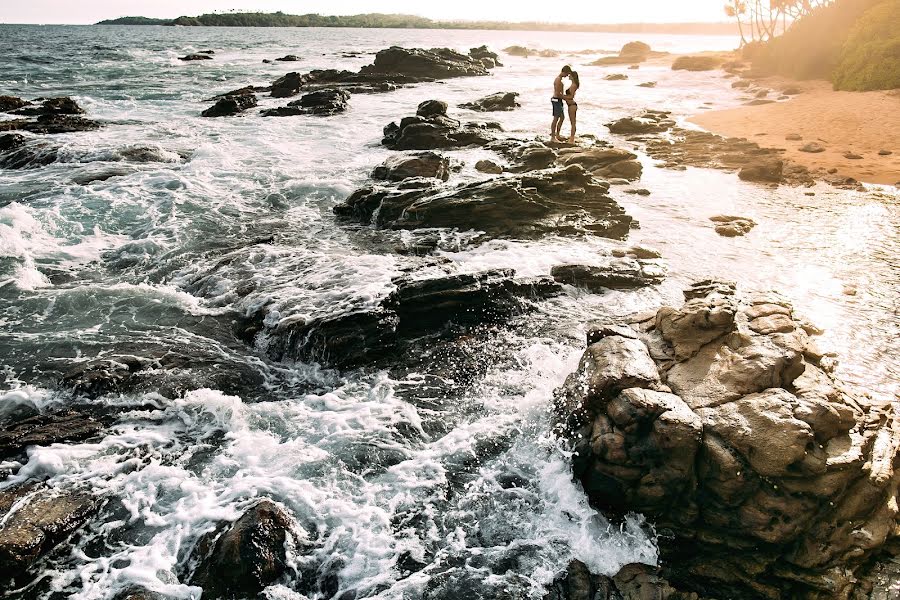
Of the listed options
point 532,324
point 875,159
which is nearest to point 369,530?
point 532,324

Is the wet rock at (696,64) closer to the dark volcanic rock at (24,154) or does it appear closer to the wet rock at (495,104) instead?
the wet rock at (495,104)

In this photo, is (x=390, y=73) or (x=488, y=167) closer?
A: (x=488, y=167)

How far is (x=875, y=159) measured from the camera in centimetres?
1850

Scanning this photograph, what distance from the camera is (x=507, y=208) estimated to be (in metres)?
13.7

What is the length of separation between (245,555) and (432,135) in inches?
759

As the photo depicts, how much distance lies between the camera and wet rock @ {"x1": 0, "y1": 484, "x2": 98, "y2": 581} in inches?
213

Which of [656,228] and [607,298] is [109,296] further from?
[656,228]

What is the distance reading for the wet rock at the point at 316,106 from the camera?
98.1 feet

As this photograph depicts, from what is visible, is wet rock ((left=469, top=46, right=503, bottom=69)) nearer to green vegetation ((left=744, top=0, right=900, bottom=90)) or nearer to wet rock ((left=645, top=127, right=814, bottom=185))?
green vegetation ((left=744, top=0, right=900, bottom=90))

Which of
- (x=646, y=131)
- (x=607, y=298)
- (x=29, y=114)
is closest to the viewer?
(x=607, y=298)

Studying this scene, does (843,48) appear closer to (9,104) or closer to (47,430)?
(47,430)

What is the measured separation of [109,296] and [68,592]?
23.7ft

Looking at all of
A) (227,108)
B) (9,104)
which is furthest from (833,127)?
(9,104)

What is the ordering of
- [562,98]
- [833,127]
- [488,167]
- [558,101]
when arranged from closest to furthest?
[488,167]
[562,98]
[558,101]
[833,127]
